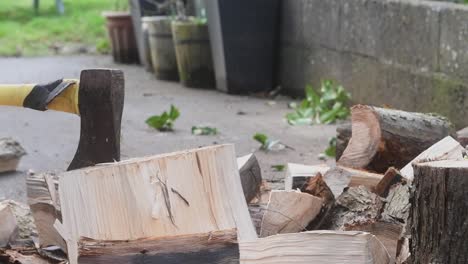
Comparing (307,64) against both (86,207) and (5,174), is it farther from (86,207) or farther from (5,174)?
(86,207)

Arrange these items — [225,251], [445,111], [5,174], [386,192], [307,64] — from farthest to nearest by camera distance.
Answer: [307,64] < [445,111] < [5,174] < [386,192] < [225,251]

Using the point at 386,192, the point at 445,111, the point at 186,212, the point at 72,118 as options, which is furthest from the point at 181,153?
the point at 72,118

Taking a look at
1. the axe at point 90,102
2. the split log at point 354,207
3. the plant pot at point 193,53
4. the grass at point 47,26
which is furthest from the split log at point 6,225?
the grass at point 47,26

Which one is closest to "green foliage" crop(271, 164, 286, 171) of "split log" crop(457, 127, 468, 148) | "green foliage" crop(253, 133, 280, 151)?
"green foliage" crop(253, 133, 280, 151)

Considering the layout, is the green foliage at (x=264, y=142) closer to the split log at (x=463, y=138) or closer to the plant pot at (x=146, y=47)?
the split log at (x=463, y=138)

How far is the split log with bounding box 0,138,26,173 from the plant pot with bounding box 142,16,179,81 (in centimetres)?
457

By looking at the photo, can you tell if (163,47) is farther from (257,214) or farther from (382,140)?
(257,214)

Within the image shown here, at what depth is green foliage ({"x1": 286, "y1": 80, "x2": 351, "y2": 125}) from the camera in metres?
6.55

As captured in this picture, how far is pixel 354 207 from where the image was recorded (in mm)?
2809

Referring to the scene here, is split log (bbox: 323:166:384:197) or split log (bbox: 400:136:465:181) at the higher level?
split log (bbox: 400:136:465:181)

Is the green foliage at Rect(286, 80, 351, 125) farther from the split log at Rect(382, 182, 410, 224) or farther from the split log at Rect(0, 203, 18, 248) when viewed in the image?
the split log at Rect(0, 203, 18, 248)

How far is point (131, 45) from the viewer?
11.2 m

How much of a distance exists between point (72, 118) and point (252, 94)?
2164 millimetres

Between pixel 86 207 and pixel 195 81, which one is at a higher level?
pixel 86 207
